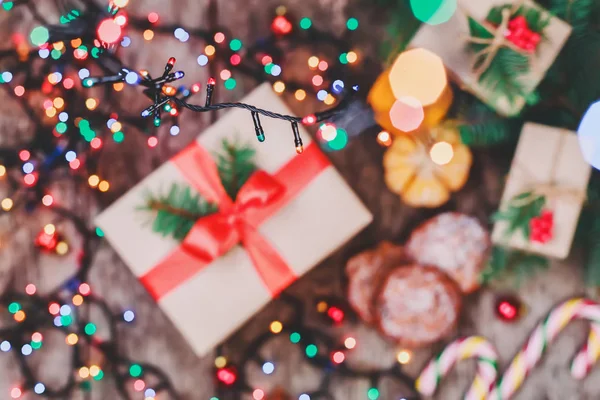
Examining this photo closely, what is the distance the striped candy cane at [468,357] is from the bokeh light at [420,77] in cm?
47

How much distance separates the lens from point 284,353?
106 centimetres

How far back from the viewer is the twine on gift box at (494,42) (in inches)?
38.4

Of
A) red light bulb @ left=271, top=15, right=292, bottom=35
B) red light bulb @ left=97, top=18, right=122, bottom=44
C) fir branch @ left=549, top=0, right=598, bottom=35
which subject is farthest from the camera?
red light bulb @ left=271, top=15, right=292, bottom=35

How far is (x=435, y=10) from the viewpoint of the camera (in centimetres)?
101

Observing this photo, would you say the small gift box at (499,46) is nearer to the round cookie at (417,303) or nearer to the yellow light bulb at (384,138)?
the yellow light bulb at (384,138)

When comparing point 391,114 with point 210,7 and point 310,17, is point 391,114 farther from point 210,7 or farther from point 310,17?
point 210,7

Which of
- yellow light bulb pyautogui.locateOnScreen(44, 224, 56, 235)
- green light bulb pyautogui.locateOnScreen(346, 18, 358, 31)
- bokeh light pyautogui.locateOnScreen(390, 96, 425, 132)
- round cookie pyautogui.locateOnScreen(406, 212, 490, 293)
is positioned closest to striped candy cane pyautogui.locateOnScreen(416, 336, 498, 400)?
round cookie pyautogui.locateOnScreen(406, 212, 490, 293)

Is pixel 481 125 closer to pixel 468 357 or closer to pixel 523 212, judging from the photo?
pixel 523 212

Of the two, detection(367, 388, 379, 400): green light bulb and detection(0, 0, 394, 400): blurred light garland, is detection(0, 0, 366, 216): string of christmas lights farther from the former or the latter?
detection(367, 388, 379, 400): green light bulb

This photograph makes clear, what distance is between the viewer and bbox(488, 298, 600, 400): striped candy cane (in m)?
1.03

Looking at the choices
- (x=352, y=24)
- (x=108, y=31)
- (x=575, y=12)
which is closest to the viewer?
(x=108, y=31)

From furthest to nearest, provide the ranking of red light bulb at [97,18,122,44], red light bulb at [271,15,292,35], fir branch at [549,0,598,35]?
red light bulb at [271,15,292,35] → fir branch at [549,0,598,35] → red light bulb at [97,18,122,44]

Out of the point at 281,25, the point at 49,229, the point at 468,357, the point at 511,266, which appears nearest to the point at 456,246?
the point at 511,266

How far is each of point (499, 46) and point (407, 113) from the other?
0.66 feet
